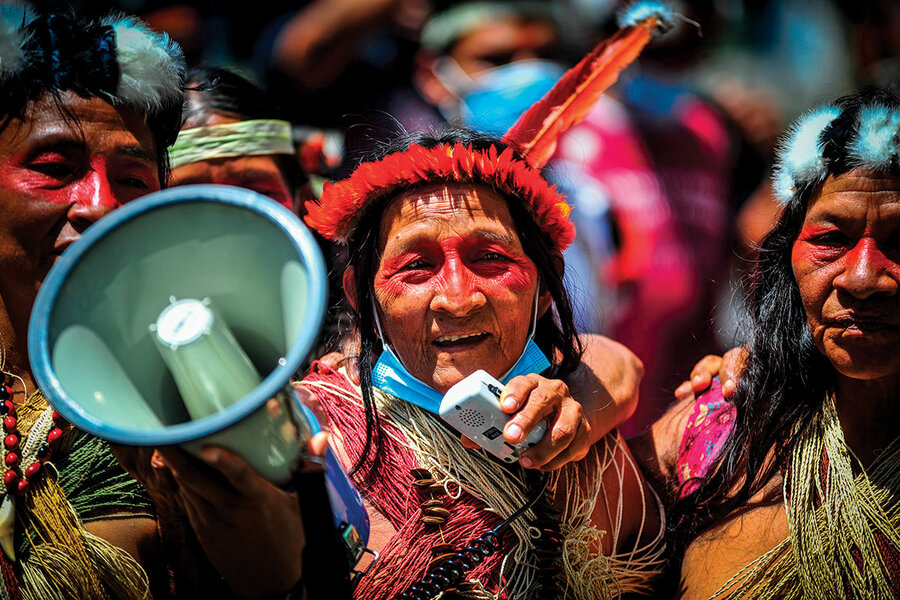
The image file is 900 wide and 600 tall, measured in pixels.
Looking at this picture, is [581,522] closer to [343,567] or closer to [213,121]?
[343,567]

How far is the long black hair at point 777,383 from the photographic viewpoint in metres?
2.64

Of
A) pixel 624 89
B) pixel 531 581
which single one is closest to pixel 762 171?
pixel 624 89

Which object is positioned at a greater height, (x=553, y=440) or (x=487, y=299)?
(x=487, y=299)

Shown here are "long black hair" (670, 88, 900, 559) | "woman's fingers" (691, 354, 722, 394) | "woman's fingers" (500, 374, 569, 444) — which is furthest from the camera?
"woman's fingers" (691, 354, 722, 394)

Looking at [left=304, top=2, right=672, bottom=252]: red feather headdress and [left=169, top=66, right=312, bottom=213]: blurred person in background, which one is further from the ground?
[left=304, top=2, right=672, bottom=252]: red feather headdress

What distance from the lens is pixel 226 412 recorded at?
1811 mm

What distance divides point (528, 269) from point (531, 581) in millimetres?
847

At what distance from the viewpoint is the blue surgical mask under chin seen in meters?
2.61

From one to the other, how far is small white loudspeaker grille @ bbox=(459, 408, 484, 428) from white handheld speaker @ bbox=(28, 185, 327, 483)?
0.40m

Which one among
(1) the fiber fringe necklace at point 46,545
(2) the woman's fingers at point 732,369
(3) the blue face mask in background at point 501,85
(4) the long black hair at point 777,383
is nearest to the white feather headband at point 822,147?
(4) the long black hair at point 777,383

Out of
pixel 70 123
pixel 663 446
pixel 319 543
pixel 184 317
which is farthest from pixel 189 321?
pixel 663 446

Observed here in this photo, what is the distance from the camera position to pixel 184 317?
205 cm

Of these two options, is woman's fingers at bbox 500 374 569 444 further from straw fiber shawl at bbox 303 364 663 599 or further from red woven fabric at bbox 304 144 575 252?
red woven fabric at bbox 304 144 575 252

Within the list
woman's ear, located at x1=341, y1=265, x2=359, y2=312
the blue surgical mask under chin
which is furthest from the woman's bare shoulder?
woman's ear, located at x1=341, y1=265, x2=359, y2=312
